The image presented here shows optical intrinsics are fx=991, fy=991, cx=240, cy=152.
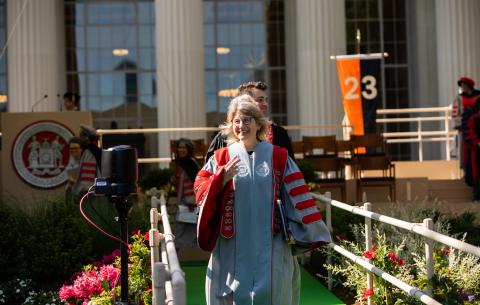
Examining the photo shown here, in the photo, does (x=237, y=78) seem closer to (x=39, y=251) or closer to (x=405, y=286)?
(x=39, y=251)

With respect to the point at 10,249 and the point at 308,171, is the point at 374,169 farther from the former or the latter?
the point at 10,249

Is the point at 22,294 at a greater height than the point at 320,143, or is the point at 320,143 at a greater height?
the point at 320,143

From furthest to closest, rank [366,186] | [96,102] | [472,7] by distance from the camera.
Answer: [96,102], [472,7], [366,186]

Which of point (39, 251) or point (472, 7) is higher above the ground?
point (472, 7)

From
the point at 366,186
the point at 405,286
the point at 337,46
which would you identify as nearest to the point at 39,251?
the point at 405,286

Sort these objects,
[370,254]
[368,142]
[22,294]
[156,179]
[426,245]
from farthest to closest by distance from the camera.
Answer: [368,142]
[156,179]
[22,294]
[370,254]
[426,245]

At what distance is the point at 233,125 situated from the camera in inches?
226

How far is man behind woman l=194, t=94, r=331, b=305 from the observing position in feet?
18.3

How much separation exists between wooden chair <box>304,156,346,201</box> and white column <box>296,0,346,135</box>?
3.84m

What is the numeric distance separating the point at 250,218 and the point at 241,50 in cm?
2403

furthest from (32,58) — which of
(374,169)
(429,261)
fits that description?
(429,261)

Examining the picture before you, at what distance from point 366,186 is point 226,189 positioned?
482 inches

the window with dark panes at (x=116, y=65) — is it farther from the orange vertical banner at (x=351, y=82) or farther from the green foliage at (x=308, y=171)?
the green foliage at (x=308, y=171)

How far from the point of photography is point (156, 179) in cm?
1741
